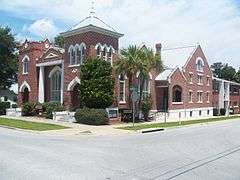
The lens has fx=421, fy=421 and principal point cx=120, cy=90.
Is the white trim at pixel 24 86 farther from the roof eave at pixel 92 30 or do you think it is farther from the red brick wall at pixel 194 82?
the red brick wall at pixel 194 82

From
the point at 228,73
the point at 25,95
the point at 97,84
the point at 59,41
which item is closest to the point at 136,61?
the point at 97,84

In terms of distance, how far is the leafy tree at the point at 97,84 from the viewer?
1351 inches

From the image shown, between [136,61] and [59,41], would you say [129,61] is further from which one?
[59,41]

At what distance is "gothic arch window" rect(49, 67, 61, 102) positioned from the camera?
138 feet

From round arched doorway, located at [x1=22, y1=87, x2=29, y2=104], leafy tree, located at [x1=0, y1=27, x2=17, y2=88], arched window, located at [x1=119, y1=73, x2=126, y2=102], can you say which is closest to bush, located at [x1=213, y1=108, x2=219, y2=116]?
arched window, located at [x1=119, y1=73, x2=126, y2=102]

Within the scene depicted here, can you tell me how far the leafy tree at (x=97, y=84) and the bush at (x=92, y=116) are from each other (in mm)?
1043

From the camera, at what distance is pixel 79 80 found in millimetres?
38031

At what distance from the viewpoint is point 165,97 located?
1836 inches

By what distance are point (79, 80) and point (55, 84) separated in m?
5.48

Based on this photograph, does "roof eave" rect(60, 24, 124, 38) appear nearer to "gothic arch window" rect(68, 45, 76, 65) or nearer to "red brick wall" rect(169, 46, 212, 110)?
"gothic arch window" rect(68, 45, 76, 65)

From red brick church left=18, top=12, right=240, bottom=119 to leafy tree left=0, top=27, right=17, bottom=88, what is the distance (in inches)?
611

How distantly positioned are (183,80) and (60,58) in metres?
15.4

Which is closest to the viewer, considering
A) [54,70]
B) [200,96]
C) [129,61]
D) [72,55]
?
[129,61]

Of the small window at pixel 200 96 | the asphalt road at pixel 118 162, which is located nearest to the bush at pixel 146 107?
the small window at pixel 200 96
